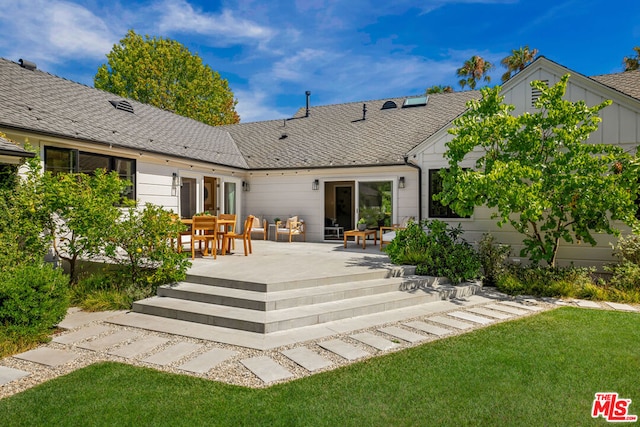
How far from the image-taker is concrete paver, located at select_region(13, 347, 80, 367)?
154 inches

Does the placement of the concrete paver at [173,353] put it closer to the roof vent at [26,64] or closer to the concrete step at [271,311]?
the concrete step at [271,311]

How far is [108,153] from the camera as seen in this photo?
28.6ft

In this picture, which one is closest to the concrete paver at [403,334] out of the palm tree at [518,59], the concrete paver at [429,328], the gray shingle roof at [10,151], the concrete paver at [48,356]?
the concrete paver at [429,328]

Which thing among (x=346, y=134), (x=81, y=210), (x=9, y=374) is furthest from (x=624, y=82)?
(x=9, y=374)

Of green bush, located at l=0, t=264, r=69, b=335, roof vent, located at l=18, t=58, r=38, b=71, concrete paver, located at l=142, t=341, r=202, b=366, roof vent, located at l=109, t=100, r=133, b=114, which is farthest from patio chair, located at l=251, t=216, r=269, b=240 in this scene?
concrete paver, located at l=142, t=341, r=202, b=366

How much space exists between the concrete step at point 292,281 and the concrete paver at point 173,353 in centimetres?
151

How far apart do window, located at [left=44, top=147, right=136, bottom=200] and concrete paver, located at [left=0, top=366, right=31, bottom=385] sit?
Result: 16.1 feet

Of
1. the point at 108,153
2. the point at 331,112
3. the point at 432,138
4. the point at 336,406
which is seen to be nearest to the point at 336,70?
the point at 331,112

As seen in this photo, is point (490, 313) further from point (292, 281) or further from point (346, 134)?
point (346, 134)

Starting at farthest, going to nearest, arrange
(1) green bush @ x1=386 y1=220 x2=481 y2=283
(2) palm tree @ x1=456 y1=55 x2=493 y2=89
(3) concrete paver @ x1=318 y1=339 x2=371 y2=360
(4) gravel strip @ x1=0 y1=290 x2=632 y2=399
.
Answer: (2) palm tree @ x1=456 y1=55 x2=493 y2=89 → (1) green bush @ x1=386 y1=220 x2=481 y2=283 → (3) concrete paver @ x1=318 y1=339 x2=371 y2=360 → (4) gravel strip @ x1=0 y1=290 x2=632 y2=399

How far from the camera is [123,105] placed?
436 inches

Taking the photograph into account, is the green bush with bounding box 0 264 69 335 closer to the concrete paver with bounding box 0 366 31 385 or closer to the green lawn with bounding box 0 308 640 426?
the concrete paver with bounding box 0 366 31 385

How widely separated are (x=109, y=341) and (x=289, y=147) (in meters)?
11.0

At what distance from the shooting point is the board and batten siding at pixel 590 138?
7.64 metres
